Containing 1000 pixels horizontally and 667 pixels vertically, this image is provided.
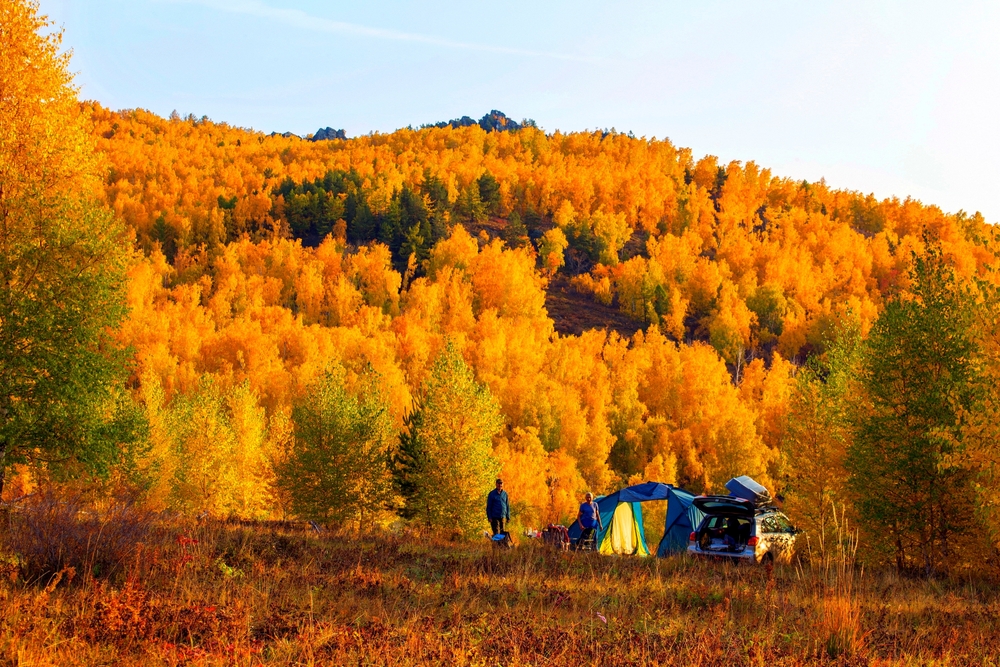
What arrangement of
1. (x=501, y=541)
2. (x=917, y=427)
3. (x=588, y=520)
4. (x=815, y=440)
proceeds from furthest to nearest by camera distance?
1. (x=815, y=440)
2. (x=588, y=520)
3. (x=501, y=541)
4. (x=917, y=427)

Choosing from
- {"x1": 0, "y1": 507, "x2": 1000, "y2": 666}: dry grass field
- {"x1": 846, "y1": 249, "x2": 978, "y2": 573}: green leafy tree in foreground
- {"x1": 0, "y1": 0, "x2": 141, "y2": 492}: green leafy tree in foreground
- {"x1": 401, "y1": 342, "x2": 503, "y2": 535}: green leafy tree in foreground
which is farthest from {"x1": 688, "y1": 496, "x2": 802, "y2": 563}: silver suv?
{"x1": 401, "y1": 342, "x2": 503, "y2": 535}: green leafy tree in foreground

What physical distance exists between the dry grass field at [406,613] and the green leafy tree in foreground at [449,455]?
63.3ft

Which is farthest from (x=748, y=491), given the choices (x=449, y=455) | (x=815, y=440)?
(x=449, y=455)

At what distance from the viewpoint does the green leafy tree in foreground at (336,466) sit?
29938mm

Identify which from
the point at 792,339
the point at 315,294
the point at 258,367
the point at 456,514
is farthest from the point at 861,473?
the point at 792,339

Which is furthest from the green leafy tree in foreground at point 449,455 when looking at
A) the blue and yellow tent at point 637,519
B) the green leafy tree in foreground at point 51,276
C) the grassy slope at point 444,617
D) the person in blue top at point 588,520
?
the grassy slope at point 444,617

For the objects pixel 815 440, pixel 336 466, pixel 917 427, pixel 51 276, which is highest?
pixel 51 276

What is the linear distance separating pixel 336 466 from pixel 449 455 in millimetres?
5172

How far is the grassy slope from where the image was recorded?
17.1 ft

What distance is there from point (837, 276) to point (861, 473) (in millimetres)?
168813

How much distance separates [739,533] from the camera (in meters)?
15.1

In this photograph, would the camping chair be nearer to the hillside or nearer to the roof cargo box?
the roof cargo box

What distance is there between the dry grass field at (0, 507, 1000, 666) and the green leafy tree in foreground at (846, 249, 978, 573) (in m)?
3.57

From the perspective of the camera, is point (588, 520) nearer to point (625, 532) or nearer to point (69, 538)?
point (625, 532)
